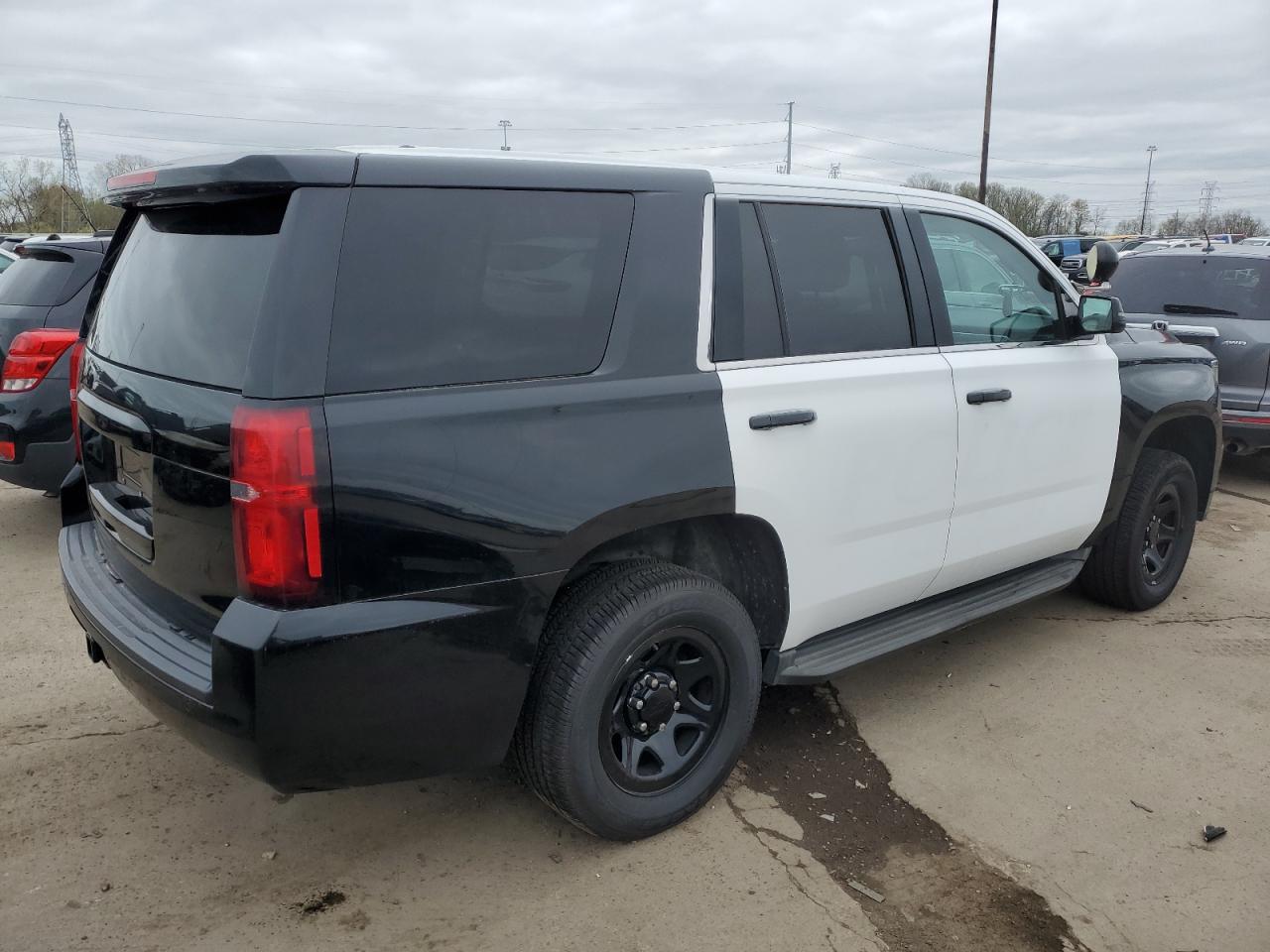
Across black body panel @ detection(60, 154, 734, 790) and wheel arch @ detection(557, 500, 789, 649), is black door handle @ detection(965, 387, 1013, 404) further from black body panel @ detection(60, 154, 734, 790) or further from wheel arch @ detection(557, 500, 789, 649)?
black body panel @ detection(60, 154, 734, 790)

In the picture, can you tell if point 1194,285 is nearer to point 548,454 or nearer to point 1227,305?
point 1227,305

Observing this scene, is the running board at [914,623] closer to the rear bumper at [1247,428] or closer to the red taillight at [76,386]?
the red taillight at [76,386]

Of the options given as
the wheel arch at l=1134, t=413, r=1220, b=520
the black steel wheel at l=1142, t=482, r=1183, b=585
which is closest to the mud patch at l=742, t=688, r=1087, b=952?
the black steel wheel at l=1142, t=482, r=1183, b=585

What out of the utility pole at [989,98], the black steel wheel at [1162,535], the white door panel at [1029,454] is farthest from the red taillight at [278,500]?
the utility pole at [989,98]

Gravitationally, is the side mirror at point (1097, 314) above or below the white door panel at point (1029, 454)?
above

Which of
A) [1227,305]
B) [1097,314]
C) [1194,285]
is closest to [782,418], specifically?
[1097,314]

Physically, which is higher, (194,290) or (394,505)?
(194,290)

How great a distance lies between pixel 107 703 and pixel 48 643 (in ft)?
2.46

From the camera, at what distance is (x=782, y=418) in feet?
9.70

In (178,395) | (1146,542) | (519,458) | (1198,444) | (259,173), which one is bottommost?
(1146,542)

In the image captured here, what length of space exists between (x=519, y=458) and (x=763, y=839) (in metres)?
1.42

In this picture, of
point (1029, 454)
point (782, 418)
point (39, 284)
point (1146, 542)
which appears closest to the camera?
point (782, 418)

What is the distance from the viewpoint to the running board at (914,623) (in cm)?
322

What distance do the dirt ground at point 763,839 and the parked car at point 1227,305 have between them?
3656mm
